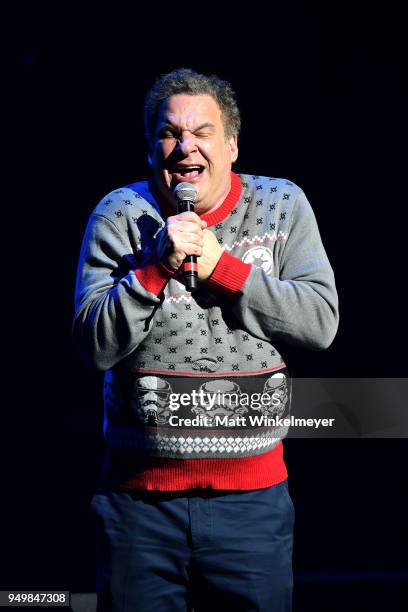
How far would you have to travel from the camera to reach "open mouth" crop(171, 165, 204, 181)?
4.34 ft

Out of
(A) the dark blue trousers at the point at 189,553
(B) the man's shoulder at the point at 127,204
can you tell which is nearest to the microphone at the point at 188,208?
(B) the man's shoulder at the point at 127,204

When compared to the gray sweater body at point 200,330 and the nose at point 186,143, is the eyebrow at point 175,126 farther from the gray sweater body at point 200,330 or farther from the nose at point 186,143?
the gray sweater body at point 200,330

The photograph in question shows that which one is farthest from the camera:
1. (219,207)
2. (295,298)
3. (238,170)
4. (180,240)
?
(238,170)

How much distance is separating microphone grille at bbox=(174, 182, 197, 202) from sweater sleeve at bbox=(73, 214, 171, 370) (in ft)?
0.49

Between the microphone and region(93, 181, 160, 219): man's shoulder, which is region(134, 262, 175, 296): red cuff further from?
region(93, 181, 160, 219): man's shoulder

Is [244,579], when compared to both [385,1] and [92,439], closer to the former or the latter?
[92,439]

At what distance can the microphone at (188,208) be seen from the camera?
1.18 m

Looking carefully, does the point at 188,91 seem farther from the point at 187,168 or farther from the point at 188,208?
the point at 188,208

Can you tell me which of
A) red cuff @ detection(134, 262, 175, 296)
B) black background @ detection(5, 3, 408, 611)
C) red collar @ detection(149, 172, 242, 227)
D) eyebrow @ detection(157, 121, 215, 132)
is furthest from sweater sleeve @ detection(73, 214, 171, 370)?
black background @ detection(5, 3, 408, 611)

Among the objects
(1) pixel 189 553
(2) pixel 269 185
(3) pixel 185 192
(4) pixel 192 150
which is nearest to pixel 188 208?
(3) pixel 185 192

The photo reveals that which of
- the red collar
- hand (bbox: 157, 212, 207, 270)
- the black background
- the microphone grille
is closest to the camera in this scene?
hand (bbox: 157, 212, 207, 270)

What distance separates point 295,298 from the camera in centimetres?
126

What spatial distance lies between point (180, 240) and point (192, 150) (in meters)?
0.26

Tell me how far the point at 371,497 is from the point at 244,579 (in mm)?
1825
